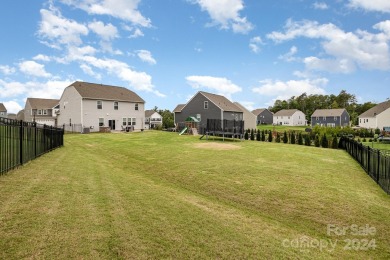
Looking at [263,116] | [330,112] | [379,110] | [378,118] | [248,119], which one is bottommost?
[248,119]

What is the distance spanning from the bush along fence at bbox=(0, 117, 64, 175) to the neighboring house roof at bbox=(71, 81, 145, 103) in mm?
27893

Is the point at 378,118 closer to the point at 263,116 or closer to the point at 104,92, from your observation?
the point at 263,116

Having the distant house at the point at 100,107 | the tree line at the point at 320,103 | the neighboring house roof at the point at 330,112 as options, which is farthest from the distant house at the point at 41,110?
the tree line at the point at 320,103

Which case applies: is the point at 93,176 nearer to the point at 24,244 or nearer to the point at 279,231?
the point at 24,244

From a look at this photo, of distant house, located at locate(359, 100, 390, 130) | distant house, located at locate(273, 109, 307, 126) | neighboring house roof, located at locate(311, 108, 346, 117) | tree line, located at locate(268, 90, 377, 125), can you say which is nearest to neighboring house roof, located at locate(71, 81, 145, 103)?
distant house, located at locate(359, 100, 390, 130)

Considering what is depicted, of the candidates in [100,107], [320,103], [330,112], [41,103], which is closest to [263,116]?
[330,112]

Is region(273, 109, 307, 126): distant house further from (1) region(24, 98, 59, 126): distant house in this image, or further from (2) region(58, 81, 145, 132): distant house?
(1) region(24, 98, 59, 126): distant house

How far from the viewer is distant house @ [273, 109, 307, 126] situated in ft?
345

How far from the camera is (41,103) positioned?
216 feet

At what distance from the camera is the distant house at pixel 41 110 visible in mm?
62562

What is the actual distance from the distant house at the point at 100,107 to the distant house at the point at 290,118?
235 ft

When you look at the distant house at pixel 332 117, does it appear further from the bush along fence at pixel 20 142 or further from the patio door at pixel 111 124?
the bush along fence at pixel 20 142

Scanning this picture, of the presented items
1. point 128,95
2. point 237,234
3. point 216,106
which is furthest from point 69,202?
point 128,95

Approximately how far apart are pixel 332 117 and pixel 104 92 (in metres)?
79.2
